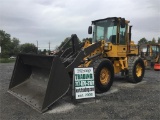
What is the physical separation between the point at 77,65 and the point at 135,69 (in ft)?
11.6

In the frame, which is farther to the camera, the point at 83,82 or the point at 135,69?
the point at 135,69

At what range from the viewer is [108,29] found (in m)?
9.32

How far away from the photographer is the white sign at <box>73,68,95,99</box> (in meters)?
6.62

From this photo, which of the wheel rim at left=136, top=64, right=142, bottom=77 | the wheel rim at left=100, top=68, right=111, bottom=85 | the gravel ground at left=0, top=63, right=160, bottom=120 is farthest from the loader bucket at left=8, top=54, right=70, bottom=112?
the wheel rim at left=136, top=64, right=142, bottom=77

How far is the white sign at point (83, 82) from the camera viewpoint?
261 inches

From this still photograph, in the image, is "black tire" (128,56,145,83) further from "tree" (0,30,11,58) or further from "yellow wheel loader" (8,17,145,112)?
"tree" (0,30,11,58)

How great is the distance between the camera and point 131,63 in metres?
9.76

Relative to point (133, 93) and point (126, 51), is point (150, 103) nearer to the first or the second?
point (133, 93)

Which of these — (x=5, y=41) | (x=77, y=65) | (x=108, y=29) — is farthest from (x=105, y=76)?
(x=5, y=41)

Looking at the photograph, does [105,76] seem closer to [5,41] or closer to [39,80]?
[39,80]

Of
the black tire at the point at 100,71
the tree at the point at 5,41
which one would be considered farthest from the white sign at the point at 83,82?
the tree at the point at 5,41

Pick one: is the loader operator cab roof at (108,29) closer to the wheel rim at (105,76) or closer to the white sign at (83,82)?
the wheel rim at (105,76)

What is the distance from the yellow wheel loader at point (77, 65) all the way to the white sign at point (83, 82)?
0.28 meters

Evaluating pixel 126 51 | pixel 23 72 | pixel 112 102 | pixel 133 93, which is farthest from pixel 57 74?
pixel 126 51
